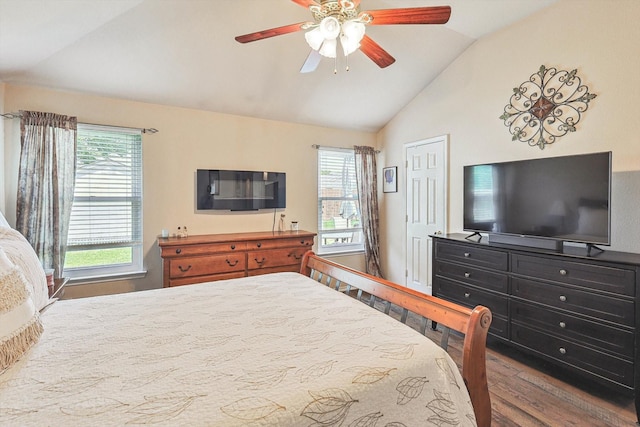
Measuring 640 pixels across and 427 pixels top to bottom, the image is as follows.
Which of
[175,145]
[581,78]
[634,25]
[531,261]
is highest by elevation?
[634,25]

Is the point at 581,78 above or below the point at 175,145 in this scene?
above

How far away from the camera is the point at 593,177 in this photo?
2.29 m

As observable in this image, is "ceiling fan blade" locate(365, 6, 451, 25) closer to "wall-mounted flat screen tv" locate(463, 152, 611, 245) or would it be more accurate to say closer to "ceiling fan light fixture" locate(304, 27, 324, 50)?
"ceiling fan light fixture" locate(304, 27, 324, 50)

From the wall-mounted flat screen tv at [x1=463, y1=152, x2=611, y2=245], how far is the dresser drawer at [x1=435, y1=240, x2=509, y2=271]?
25cm

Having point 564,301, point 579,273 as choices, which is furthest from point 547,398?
point 579,273

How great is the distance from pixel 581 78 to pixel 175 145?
13.1ft

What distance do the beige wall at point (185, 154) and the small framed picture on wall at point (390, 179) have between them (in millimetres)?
971

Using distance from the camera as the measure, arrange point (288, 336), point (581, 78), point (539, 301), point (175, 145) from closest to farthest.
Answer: point (288, 336), point (539, 301), point (581, 78), point (175, 145)

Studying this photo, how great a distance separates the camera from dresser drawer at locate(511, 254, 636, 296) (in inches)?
79.6

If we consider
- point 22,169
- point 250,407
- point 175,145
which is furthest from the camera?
point 175,145

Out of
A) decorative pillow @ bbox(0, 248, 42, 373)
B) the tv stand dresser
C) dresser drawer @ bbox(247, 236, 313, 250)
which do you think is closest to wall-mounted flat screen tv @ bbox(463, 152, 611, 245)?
the tv stand dresser

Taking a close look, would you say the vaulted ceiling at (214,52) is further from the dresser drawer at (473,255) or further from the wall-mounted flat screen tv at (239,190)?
the dresser drawer at (473,255)

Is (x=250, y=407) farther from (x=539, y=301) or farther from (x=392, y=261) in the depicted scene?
(x=392, y=261)

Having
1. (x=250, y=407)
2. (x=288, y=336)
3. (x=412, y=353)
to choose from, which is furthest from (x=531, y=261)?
(x=250, y=407)
